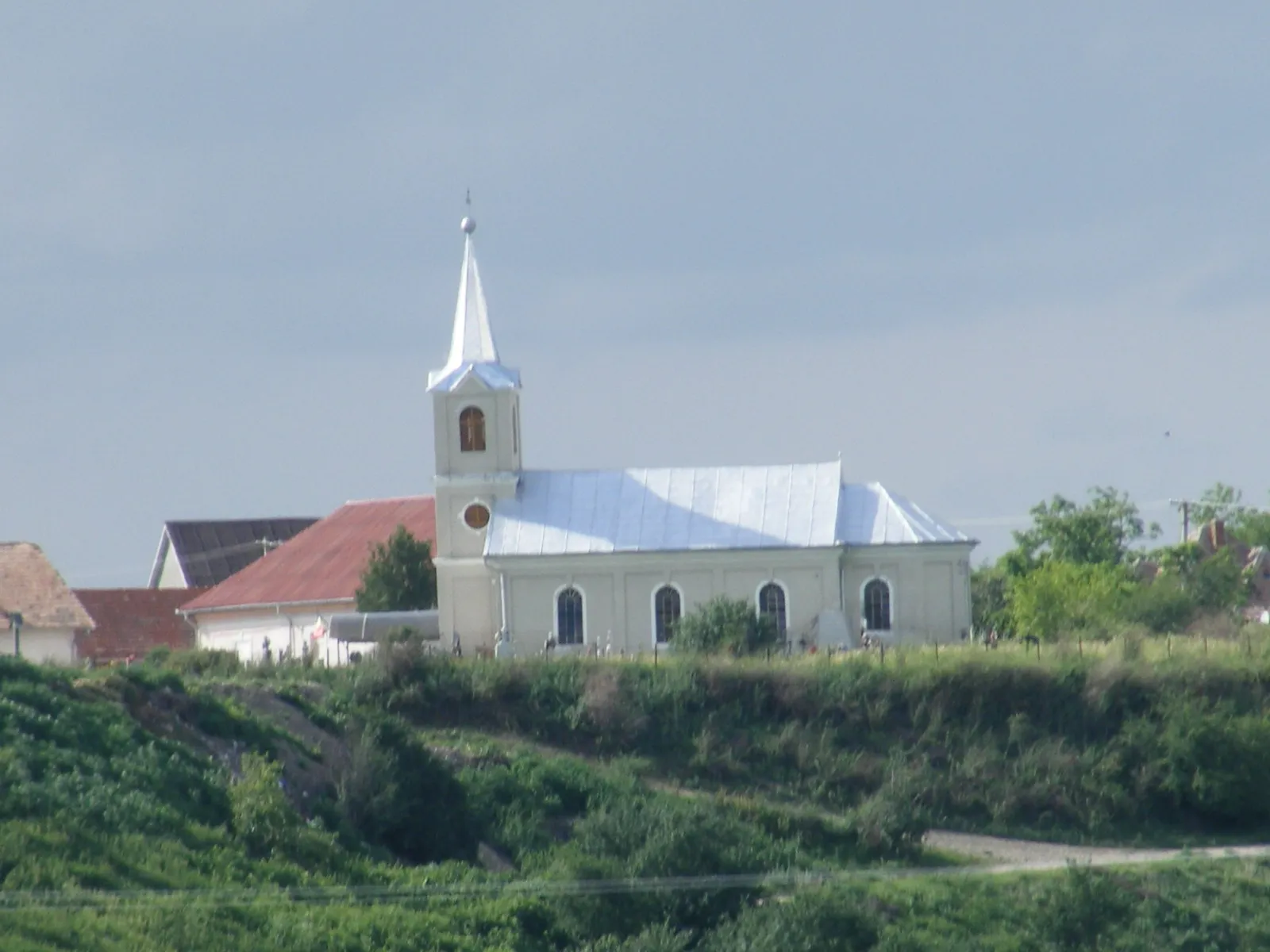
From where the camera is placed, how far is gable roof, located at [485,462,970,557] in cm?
5681

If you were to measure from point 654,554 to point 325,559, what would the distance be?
61.0ft

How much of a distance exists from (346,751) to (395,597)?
23.5m

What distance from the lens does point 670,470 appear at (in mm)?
59844

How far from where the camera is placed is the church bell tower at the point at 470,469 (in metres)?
57.3

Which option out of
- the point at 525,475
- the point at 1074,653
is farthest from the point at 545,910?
the point at 525,475

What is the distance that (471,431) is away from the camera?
58500mm

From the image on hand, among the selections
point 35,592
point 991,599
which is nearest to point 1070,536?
point 991,599

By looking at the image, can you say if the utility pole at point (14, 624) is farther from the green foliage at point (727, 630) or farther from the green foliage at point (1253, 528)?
the green foliage at point (1253, 528)

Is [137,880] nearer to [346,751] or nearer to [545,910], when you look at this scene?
[545,910]

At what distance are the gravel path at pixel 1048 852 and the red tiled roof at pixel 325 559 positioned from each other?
2600 centimetres

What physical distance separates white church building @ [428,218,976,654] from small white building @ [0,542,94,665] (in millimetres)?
9740

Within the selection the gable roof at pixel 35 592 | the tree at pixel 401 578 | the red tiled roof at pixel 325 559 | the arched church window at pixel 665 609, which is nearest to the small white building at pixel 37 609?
the gable roof at pixel 35 592

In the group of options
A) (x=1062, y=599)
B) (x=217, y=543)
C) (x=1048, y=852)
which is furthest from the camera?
(x=217, y=543)

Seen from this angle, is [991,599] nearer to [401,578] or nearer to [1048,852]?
[401,578]
